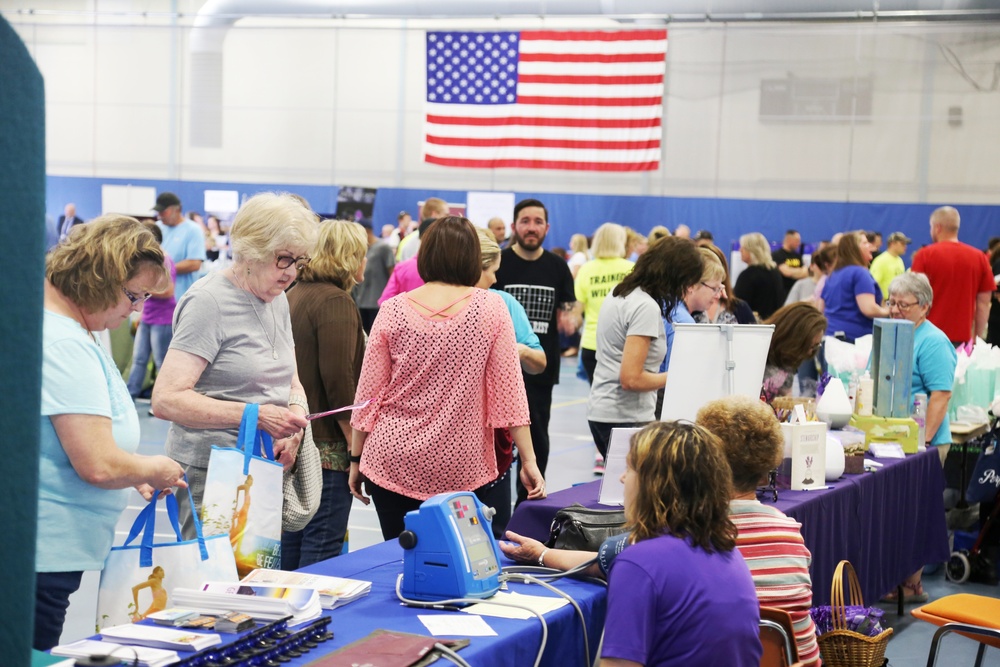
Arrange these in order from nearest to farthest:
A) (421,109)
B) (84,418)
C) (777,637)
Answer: (84,418) < (777,637) < (421,109)

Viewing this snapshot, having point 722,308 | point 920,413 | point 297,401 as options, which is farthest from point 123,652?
point 722,308

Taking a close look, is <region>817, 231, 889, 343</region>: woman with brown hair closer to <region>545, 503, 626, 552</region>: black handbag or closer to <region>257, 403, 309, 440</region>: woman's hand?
<region>545, 503, 626, 552</region>: black handbag

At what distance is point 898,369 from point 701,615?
2.81m

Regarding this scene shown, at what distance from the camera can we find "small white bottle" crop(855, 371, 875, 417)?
4379 millimetres

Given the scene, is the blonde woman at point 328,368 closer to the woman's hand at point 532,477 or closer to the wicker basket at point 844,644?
the woman's hand at point 532,477

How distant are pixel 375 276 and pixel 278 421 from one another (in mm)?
6348

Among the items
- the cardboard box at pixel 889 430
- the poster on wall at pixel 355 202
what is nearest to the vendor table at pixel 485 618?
the cardboard box at pixel 889 430

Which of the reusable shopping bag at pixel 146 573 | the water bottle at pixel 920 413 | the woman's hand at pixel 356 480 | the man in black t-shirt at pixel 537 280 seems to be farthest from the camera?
the man in black t-shirt at pixel 537 280

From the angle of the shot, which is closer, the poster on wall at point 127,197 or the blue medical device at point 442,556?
the blue medical device at point 442,556

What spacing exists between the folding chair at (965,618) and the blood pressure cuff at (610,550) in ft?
4.15

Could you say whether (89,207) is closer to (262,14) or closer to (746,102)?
(262,14)

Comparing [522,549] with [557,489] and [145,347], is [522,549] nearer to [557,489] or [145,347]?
[557,489]

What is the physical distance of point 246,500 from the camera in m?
2.24

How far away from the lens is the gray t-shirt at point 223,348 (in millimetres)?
2459
